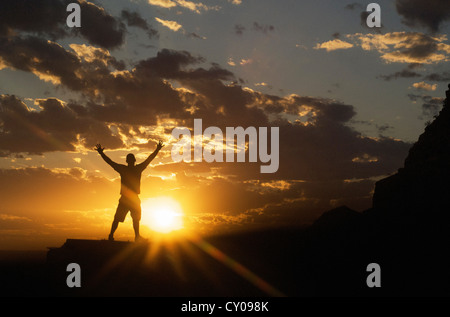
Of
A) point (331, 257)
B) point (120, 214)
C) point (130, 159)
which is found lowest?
point (331, 257)

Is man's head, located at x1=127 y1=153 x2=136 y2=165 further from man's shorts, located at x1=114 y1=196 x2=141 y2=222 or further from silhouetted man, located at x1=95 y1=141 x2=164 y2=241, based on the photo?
man's shorts, located at x1=114 y1=196 x2=141 y2=222

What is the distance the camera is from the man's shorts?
17.2 metres

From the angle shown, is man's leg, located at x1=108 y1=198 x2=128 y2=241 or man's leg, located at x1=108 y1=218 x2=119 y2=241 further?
man's leg, located at x1=108 y1=198 x2=128 y2=241

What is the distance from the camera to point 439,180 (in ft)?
128

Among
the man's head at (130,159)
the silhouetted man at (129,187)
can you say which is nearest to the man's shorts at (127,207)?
the silhouetted man at (129,187)

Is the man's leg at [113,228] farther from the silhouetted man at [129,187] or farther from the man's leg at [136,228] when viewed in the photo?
the man's leg at [136,228]

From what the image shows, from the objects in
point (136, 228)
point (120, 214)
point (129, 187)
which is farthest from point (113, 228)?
point (129, 187)

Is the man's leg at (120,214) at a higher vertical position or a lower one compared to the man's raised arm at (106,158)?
lower

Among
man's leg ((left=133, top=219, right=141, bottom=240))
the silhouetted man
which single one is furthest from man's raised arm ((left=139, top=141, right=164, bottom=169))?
man's leg ((left=133, top=219, right=141, bottom=240))

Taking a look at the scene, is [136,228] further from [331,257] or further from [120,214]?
[331,257]

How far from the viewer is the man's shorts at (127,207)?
56.3 feet

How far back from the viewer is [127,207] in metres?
17.3
